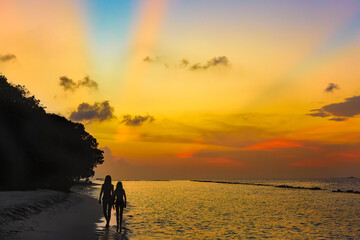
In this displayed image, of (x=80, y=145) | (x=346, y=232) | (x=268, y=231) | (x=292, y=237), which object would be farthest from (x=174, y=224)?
(x=80, y=145)

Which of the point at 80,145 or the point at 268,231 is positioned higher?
the point at 80,145

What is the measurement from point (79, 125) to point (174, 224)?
84.0 metres

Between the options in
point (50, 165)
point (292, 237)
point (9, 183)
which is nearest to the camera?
point (292, 237)

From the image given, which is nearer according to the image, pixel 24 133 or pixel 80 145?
pixel 24 133

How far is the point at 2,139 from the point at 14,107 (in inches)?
218

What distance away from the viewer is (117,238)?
20.1 metres

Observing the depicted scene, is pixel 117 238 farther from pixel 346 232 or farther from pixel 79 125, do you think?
pixel 79 125

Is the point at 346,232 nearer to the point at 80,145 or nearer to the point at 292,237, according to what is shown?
the point at 292,237

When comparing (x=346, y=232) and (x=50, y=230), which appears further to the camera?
(x=346, y=232)

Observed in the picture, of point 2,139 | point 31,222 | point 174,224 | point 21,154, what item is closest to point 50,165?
point 21,154

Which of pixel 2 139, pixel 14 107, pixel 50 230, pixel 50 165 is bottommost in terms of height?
pixel 50 230

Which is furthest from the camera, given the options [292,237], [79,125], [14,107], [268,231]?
[79,125]

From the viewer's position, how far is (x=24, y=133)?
50.3 m

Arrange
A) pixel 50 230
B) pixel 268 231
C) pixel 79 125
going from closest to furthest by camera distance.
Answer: pixel 50 230 < pixel 268 231 < pixel 79 125
